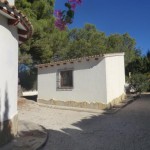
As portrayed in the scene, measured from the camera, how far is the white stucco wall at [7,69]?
6.77 metres

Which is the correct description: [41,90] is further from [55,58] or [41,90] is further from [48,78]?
[55,58]

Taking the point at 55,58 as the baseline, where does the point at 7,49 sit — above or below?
below

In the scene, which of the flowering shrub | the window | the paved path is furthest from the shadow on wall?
the window

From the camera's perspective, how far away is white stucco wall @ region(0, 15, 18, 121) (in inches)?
266

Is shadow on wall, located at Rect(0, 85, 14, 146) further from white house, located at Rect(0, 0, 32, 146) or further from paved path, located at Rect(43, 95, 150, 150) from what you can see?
paved path, located at Rect(43, 95, 150, 150)

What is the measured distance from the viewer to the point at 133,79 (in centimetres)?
2156

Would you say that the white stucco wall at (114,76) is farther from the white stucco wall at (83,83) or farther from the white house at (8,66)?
the white house at (8,66)

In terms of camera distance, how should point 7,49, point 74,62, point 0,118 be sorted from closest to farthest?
1. point 0,118
2. point 7,49
3. point 74,62

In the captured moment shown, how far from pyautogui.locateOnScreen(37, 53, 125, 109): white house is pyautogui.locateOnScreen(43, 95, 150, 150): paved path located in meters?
2.97

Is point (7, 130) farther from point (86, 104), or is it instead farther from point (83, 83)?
point (83, 83)

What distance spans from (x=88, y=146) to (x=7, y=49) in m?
3.80

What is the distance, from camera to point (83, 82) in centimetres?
1566

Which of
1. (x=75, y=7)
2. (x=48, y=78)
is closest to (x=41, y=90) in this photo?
(x=48, y=78)

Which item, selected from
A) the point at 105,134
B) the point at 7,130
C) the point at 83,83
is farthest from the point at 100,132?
the point at 83,83
